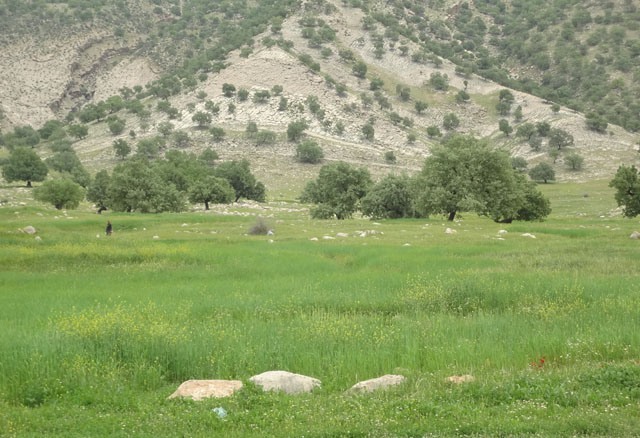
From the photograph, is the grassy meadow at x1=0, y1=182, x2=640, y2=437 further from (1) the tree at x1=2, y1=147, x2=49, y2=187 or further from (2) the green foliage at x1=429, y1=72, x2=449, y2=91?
(2) the green foliage at x1=429, y1=72, x2=449, y2=91

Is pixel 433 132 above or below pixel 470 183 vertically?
above

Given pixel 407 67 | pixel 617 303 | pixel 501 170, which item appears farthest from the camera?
pixel 407 67

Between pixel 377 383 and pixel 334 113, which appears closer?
pixel 377 383

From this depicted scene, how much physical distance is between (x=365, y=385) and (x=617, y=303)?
10300 millimetres

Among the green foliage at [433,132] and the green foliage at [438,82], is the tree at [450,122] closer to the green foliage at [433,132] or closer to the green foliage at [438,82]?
the green foliage at [433,132]

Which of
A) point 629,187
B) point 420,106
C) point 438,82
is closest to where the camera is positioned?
point 629,187

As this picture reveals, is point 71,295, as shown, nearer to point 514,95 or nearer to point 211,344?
point 211,344

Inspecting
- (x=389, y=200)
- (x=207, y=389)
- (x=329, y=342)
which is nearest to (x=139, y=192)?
(x=389, y=200)

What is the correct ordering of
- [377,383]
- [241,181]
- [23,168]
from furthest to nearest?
1. [241,181]
2. [23,168]
3. [377,383]

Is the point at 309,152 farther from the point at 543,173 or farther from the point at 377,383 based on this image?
the point at 377,383

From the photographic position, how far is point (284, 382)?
11.1 meters

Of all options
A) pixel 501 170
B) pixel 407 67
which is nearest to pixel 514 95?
pixel 407 67

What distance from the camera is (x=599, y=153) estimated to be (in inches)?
5389

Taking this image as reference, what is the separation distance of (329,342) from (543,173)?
12394 centimetres
